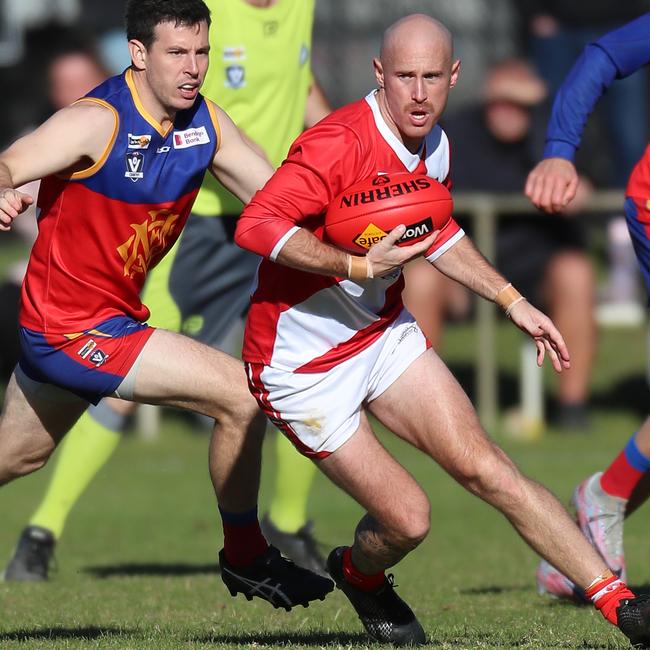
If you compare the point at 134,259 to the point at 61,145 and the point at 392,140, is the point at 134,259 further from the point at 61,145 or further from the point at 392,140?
the point at 392,140

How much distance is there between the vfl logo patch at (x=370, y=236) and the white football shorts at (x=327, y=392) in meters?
0.46

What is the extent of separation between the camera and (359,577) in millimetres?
6074

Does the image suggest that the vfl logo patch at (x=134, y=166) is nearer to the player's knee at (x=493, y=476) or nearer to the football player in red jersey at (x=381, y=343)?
the football player in red jersey at (x=381, y=343)

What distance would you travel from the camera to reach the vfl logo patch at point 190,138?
19.7 ft

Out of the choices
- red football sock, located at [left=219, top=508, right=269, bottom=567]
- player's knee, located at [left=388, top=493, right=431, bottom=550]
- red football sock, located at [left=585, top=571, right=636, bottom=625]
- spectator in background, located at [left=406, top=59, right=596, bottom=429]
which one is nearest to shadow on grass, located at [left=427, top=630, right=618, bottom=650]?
red football sock, located at [left=585, top=571, right=636, bottom=625]

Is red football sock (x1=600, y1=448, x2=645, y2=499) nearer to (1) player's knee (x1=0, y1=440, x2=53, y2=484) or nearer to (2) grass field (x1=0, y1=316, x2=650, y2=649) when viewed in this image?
(2) grass field (x1=0, y1=316, x2=650, y2=649)

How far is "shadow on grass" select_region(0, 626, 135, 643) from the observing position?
6.05 meters

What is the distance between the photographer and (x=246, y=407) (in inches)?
236

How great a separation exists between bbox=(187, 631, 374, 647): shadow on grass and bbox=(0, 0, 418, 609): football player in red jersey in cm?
16

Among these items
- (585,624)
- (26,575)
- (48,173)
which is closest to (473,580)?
(585,624)

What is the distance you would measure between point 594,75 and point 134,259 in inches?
82.8

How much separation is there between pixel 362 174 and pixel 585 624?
2010mm

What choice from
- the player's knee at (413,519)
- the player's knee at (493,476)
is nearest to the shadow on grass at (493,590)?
the player's knee at (413,519)

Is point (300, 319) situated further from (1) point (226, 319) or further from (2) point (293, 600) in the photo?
(1) point (226, 319)
